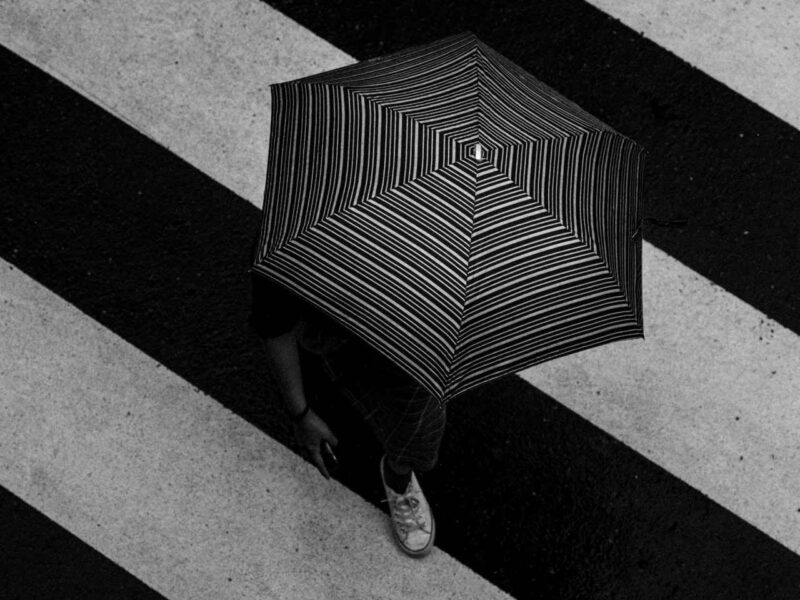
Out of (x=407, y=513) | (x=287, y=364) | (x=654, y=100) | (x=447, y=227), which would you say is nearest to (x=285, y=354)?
(x=287, y=364)

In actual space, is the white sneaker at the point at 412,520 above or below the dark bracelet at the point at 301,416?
below

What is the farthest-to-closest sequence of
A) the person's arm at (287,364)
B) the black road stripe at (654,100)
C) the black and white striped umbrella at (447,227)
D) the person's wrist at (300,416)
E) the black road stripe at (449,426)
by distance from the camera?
the black road stripe at (654,100), the black road stripe at (449,426), the person's wrist at (300,416), the person's arm at (287,364), the black and white striped umbrella at (447,227)

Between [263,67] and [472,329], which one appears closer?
[472,329]

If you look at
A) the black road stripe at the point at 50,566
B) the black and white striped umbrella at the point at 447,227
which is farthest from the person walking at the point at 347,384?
the black road stripe at the point at 50,566

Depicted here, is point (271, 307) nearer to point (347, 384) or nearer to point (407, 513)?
point (347, 384)

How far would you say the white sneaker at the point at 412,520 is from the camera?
340 cm

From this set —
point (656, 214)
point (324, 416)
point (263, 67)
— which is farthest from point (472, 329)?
point (263, 67)

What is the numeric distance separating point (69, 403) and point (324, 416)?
113 centimetres

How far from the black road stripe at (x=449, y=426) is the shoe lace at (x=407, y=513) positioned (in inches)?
5.6

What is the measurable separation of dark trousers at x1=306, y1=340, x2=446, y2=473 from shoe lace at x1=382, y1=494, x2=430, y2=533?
327 mm

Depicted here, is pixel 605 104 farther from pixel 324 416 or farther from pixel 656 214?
pixel 324 416

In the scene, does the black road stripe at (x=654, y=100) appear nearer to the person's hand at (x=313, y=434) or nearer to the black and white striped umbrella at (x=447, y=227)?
the black and white striped umbrella at (x=447, y=227)

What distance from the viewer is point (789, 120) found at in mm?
Result: 3719

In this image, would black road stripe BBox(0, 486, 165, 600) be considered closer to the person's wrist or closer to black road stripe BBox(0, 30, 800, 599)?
black road stripe BBox(0, 30, 800, 599)
